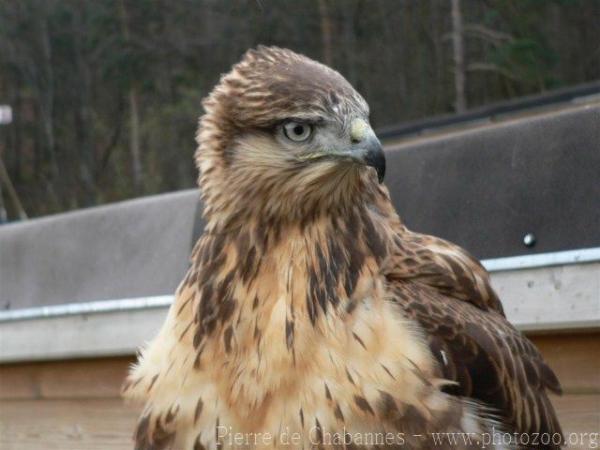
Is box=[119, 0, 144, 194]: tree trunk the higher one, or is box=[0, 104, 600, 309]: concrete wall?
box=[119, 0, 144, 194]: tree trunk

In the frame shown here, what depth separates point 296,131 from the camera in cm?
257

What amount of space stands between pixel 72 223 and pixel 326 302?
2.67 meters

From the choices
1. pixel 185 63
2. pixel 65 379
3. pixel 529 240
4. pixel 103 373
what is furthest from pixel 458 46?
pixel 65 379

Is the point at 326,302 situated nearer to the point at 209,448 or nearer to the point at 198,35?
the point at 209,448

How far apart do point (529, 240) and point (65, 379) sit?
2231 mm

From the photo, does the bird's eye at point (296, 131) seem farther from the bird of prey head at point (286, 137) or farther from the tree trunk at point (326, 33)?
the tree trunk at point (326, 33)

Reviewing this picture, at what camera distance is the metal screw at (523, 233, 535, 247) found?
3.22 m

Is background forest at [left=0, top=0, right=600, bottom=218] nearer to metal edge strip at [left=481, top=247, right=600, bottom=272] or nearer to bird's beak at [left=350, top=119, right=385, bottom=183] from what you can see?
metal edge strip at [left=481, top=247, right=600, bottom=272]

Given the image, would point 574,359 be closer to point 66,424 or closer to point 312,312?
point 312,312

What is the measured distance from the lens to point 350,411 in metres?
2.50

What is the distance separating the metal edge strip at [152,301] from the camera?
302 cm

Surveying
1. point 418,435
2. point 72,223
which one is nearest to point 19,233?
point 72,223

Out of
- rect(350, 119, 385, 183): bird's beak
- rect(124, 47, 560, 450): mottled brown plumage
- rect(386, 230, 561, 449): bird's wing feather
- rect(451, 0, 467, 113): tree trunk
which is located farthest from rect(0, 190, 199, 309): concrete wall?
rect(350, 119, 385, 183): bird's beak

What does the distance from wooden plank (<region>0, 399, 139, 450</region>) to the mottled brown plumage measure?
4.82 ft
